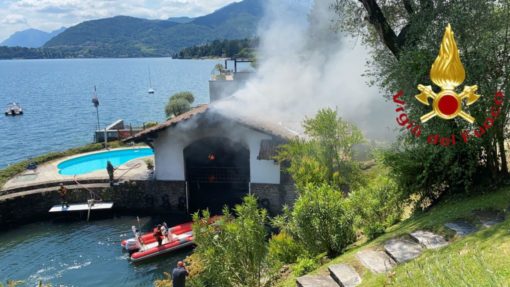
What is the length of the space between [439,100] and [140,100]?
9722 cm

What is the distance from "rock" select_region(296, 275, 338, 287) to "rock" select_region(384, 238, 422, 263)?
1418 mm

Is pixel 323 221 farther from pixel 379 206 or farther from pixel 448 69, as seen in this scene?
pixel 448 69

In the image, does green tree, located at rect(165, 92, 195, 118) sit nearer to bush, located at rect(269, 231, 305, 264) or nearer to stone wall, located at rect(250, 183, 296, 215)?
stone wall, located at rect(250, 183, 296, 215)

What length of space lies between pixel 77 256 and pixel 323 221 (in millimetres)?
15425

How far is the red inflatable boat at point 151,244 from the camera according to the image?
20891mm

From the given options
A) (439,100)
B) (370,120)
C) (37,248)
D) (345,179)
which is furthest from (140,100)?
(439,100)

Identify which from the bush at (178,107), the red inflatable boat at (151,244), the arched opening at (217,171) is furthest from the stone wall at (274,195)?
the bush at (178,107)

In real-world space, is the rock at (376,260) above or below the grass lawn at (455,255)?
below

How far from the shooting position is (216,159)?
97.0ft

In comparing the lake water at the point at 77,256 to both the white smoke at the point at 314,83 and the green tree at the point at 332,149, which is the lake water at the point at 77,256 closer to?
the green tree at the point at 332,149

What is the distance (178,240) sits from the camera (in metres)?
22.1

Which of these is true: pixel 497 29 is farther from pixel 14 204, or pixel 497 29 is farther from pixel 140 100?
pixel 140 100

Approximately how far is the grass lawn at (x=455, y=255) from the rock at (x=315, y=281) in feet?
1.33

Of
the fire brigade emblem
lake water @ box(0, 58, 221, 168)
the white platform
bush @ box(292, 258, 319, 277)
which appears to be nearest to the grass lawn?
bush @ box(292, 258, 319, 277)
